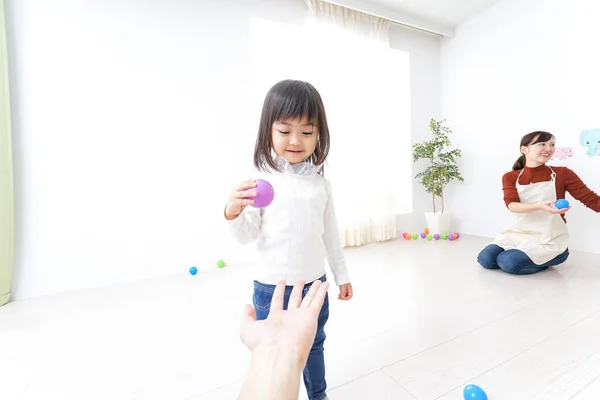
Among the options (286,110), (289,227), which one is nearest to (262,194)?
(289,227)

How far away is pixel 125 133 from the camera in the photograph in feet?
7.06

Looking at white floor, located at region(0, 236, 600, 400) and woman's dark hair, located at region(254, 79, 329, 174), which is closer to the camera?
woman's dark hair, located at region(254, 79, 329, 174)

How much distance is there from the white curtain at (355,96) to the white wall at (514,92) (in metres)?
0.62

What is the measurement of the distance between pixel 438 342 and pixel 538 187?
1518mm

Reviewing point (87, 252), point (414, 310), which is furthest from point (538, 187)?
point (87, 252)

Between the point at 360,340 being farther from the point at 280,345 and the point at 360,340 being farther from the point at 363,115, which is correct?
the point at 363,115

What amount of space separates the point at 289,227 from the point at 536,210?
1990 millimetres

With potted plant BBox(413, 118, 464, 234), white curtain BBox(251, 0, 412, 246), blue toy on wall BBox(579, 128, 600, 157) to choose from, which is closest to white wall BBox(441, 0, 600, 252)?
blue toy on wall BBox(579, 128, 600, 157)

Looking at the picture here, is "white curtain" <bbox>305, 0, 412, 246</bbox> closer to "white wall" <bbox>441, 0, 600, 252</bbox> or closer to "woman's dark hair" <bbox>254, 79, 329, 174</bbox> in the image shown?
"white wall" <bbox>441, 0, 600, 252</bbox>

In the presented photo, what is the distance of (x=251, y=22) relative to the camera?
2.53 metres

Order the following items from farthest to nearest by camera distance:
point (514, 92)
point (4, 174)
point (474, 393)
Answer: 1. point (514, 92)
2. point (4, 174)
3. point (474, 393)

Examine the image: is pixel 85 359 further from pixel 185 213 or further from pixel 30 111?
pixel 30 111

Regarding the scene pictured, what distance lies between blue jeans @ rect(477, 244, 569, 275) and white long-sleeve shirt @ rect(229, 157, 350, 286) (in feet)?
5.66

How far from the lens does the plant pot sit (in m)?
3.23
